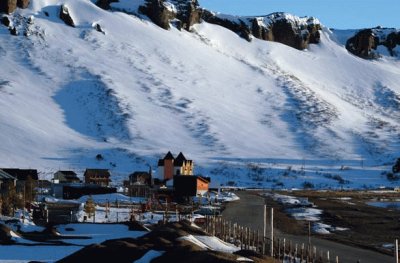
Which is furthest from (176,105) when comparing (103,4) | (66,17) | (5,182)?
(5,182)

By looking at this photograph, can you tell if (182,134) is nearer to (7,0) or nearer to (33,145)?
(33,145)

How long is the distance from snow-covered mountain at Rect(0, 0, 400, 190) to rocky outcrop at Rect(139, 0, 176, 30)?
2.05 meters

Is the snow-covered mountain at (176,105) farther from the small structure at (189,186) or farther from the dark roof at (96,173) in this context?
the small structure at (189,186)

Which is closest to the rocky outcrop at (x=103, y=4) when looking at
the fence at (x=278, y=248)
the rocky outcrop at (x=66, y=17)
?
the rocky outcrop at (x=66, y=17)

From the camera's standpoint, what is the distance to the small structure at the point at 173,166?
97000 millimetres

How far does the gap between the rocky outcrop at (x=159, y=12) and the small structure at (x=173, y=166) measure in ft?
286

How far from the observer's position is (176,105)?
141 meters

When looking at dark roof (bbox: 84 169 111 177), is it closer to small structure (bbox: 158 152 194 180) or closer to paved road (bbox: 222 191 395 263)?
small structure (bbox: 158 152 194 180)

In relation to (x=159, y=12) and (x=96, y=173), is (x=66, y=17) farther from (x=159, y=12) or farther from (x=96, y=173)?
(x=96, y=173)

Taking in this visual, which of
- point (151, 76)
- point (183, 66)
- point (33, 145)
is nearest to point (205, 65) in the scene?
point (183, 66)

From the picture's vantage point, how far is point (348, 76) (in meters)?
187

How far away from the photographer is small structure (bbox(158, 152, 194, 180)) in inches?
3819

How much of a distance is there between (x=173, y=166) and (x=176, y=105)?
144 ft

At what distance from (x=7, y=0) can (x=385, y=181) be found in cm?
8929
